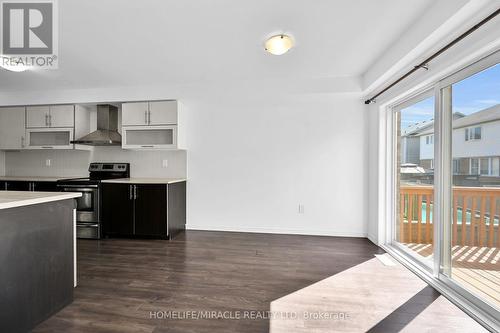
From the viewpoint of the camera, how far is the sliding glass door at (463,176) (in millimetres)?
1789

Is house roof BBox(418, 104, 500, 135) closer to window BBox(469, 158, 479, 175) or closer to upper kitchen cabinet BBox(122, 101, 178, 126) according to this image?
window BBox(469, 158, 479, 175)

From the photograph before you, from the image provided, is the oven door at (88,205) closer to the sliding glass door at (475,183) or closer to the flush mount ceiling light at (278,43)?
the flush mount ceiling light at (278,43)

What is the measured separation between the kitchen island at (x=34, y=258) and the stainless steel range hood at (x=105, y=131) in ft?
7.23

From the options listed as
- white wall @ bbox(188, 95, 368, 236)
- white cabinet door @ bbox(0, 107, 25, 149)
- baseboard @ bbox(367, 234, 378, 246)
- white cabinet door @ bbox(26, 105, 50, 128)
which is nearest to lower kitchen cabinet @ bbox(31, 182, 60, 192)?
white cabinet door @ bbox(0, 107, 25, 149)

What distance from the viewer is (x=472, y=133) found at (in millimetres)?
1929

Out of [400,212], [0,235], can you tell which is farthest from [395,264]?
[0,235]

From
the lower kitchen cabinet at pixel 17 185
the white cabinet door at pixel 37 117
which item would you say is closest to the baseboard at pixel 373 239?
the lower kitchen cabinet at pixel 17 185

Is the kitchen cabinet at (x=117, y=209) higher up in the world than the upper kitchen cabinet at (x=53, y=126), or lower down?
lower down

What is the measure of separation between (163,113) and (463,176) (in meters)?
3.78

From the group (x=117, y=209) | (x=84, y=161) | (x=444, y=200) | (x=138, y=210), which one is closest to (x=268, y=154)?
(x=138, y=210)

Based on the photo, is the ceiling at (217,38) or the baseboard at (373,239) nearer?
the ceiling at (217,38)

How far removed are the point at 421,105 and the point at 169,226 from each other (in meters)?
3.61

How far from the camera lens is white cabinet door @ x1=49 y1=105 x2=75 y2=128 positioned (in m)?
3.99

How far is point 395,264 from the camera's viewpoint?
8.71 ft
